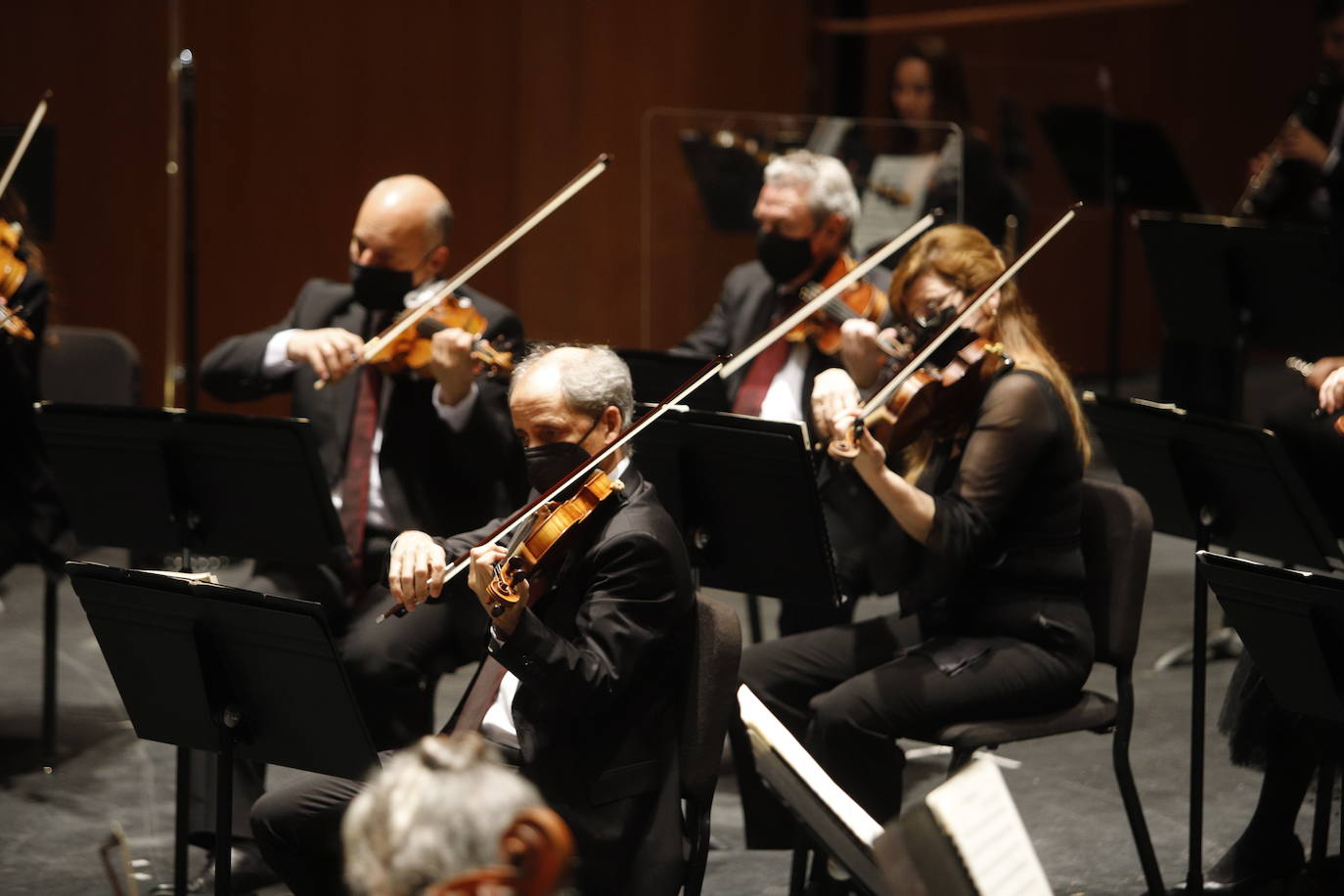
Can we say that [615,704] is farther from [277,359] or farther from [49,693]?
[49,693]

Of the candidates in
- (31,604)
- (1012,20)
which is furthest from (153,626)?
(1012,20)

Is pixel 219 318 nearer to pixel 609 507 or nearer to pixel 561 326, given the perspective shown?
pixel 561 326

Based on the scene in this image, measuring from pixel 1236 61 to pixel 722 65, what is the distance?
10.4 feet

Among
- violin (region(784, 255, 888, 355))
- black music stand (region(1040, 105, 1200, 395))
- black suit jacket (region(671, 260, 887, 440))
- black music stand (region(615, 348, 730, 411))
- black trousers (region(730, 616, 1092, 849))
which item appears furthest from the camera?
black music stand (region(1040, 105, 1200, 395))

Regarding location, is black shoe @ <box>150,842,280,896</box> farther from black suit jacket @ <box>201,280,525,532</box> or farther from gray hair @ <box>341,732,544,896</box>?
gray hair @ <box>341,732,544,896</box>

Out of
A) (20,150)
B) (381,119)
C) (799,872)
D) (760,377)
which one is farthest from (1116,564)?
(381,119)

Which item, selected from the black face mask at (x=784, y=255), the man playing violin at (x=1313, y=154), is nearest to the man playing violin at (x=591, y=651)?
the black face mask at (x=784, y=255)

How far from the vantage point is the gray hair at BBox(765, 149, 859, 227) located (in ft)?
13.3

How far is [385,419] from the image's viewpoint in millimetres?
3617

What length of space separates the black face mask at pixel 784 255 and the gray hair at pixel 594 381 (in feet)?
4.45

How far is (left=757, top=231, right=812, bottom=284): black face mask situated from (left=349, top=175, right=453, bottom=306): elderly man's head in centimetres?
81

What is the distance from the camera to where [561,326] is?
6.58 meters

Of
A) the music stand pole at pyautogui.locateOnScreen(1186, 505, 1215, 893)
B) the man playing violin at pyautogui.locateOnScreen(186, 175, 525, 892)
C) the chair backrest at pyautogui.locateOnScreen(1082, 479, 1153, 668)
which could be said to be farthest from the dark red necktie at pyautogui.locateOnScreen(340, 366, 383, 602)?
the music stand pole at pyautogui.locateOnScreen(1186, 505, 1215, 893)

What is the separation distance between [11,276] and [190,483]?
37.3 inches
